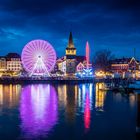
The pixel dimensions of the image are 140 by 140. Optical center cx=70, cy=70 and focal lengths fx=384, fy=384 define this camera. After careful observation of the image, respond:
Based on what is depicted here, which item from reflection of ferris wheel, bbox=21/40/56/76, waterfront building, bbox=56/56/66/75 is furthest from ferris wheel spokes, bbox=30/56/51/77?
waterfront building, bbox=56/56/66/75

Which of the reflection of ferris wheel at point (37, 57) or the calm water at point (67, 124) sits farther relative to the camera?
the reflection of ferris wheel at point (37, 57)

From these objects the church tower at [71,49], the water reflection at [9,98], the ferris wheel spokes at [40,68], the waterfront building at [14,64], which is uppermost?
the church tower at [71,49]

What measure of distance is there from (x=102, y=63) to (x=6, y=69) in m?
51.6

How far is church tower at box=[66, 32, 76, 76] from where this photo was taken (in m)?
162

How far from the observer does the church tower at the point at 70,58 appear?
162 meters

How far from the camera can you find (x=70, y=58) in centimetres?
16725

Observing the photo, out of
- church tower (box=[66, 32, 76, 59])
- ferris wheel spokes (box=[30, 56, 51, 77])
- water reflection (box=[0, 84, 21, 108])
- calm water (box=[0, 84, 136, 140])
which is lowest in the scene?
calm water (box=[0, 84, 136, 140])

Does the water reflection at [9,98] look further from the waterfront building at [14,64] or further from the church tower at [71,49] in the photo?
the church tower at [71,49]

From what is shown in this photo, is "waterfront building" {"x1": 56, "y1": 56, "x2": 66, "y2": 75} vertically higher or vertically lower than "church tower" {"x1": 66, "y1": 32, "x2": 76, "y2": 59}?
lower

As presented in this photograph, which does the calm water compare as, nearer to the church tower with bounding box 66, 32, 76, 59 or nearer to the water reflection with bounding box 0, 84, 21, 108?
the water reflection with bounding box 0, 84, 21, 108

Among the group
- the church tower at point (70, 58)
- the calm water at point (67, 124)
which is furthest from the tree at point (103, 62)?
the calm water at point (67, 124)

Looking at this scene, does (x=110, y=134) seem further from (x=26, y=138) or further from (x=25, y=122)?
(x=25, y=122)

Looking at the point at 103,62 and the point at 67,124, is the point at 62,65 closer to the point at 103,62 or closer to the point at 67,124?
the point at 103,62

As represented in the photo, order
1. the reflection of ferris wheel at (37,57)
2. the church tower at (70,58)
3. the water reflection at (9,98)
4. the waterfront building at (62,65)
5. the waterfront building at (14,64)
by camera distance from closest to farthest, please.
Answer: the water reflection at (9,98) < the reflection of ferris wheel at (37,57) < the church tower at (70,58) < the waterfront building at (62,65) < the waterfront building at (14,64)
